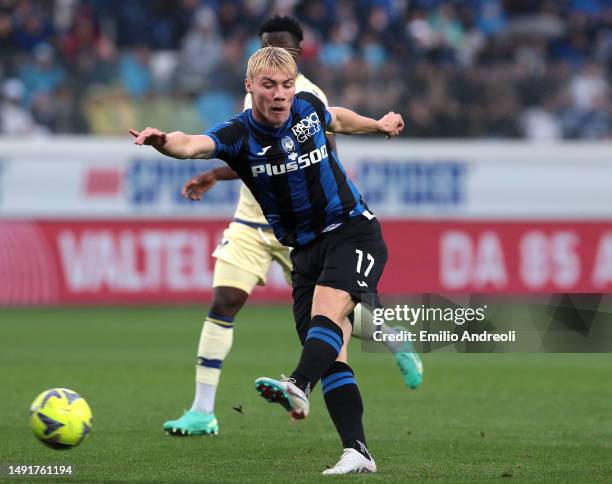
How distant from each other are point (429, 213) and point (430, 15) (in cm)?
406

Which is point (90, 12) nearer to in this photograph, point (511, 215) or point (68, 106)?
point (68, 106)

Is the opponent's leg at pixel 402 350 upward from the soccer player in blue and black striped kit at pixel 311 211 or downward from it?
downward

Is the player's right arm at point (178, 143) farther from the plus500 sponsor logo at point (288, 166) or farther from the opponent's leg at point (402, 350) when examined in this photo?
the opponent's leg at point (402, 350)

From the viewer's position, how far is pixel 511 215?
64.5 feet

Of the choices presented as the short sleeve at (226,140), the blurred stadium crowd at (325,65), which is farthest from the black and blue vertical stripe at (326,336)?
the blurred stadium crowd at (325,65)

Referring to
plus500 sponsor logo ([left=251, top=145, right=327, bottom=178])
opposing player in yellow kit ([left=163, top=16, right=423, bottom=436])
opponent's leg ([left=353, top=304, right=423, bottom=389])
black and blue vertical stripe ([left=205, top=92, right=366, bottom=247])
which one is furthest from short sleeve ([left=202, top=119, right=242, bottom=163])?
opponent's leg ([left=353, top=304, right=423, bottom=389])

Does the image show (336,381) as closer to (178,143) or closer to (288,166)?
(288,166)

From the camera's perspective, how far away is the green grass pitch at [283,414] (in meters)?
6.68

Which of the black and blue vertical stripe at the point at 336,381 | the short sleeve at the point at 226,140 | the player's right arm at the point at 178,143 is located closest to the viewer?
the player's right arm at the point at 178,143

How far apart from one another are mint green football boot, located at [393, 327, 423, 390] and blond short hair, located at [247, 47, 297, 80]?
3.40m

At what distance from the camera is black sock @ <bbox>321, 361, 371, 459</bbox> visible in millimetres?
6367

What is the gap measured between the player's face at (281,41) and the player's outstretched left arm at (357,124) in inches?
60.0

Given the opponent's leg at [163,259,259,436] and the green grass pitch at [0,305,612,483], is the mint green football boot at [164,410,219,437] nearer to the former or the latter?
the opponent's leg at [163,259,259,436]

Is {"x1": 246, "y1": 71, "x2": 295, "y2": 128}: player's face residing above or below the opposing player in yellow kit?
above
